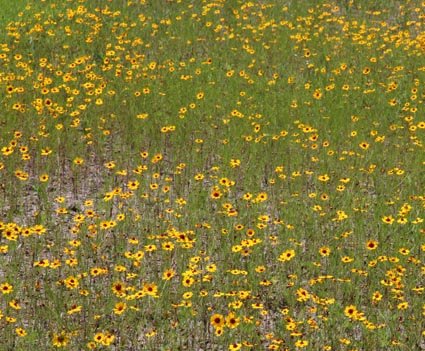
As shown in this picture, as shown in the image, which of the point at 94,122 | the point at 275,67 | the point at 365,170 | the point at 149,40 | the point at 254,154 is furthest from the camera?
the point at 149,40

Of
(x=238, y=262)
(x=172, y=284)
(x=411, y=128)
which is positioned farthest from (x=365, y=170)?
(x=172, y=284)

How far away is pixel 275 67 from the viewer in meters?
11.8

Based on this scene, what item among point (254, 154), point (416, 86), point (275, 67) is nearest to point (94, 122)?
point (254, 154)

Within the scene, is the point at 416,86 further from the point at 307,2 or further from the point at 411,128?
the point at 307,2

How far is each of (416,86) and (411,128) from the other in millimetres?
2085

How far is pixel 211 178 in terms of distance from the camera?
8047 millimetres

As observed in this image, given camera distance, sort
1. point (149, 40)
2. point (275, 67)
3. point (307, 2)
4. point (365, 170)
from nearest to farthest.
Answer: point (365, 170), point (275, 67), point (149, 40), point (307, 2)

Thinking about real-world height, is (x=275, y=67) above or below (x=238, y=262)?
above

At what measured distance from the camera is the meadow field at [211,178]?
551 centimetres

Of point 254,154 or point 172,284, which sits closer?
point 172,284

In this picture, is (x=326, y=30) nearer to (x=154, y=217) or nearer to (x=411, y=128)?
(x=411, y=128)

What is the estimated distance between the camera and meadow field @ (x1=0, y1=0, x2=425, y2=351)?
551cm

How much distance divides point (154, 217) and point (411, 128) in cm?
387

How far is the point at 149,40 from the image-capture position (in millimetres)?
13039
